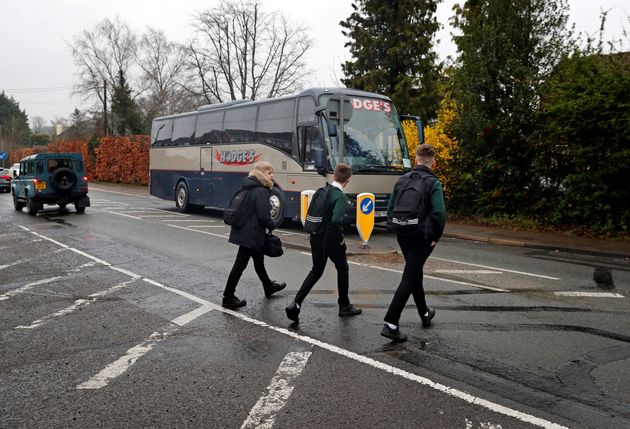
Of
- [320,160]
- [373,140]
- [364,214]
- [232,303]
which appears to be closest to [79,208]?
[320,160]

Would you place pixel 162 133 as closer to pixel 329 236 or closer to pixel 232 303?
pixel 232 303

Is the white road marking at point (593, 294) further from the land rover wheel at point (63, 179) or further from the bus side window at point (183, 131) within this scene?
the land rover wheel at point (63, 179)

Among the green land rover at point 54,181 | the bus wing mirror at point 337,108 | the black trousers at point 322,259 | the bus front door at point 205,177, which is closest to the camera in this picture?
the black trousers at point 322,259

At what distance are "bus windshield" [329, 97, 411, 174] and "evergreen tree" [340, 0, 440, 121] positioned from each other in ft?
50.2

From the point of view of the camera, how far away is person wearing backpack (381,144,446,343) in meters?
5.19

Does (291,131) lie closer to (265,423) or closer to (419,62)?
(265,423)

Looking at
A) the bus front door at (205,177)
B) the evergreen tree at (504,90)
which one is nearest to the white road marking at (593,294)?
the evergreen tree at (504,90)

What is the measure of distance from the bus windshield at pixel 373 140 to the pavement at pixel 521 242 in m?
2.18

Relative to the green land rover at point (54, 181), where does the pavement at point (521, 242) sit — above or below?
below

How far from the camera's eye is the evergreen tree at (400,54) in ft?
97.7

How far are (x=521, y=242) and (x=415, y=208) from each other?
28.4 ft

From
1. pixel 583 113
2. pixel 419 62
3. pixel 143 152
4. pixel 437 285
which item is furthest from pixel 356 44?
pixel 437 285

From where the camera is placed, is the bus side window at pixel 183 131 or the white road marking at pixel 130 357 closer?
the white road marking at pixel 130 357

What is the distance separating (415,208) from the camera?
205 inches
